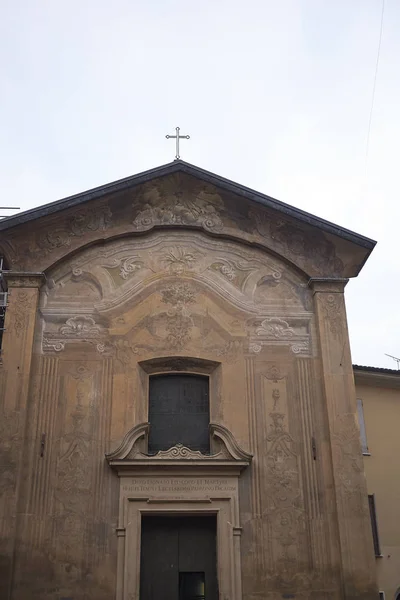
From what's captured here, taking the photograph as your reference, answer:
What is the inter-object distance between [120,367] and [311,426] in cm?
417

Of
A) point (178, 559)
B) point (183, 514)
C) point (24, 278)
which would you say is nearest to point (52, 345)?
point (24, 278)

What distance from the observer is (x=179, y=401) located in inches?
592

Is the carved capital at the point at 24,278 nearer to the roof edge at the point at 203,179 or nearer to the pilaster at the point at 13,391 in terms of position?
the pilaster at the point at 13,391

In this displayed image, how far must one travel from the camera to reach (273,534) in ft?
44.9

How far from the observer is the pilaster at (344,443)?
13234 mm

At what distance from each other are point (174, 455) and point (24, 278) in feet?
16.6

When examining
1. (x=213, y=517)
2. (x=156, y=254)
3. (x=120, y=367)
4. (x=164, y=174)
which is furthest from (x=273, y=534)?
(x=164, y=174)

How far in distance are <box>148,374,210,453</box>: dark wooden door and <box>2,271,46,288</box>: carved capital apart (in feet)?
10.8

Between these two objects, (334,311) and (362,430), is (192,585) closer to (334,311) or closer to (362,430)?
(362,430)

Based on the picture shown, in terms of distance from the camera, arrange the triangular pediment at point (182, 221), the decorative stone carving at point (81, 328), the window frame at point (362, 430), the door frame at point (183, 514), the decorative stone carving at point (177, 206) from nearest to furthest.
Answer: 1. the door frame at point (183, 514)
2. the decorative stone carving at point (81, 328)
3. the triangular pediment at point (182, 221)
4. the decorative stone carving at point (177, 206)
5. the window frame at point (362, 430)

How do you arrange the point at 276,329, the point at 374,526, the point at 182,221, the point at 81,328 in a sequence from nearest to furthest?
the point at 81,328 → the point at 276,329 → the point at 182,221 → the point at 374,526

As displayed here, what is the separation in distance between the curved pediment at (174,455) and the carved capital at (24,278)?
3.91 m

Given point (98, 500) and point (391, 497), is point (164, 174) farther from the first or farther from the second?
point (391, 497)

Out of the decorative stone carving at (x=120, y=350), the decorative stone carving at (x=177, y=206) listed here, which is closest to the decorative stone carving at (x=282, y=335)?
the decorative stone carving at (x=120, y=350)
